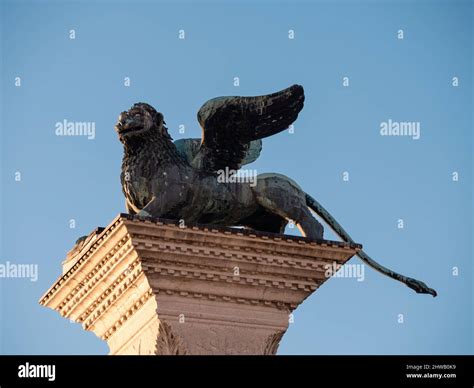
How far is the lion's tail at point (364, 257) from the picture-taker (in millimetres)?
30219

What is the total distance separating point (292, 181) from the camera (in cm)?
3011

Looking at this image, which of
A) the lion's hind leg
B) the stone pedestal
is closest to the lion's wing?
the lion's hind leg

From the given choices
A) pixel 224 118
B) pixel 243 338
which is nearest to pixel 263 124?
pixel 224 118

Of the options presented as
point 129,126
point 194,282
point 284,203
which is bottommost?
point 194,282

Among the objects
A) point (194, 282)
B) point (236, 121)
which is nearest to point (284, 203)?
point (236, 121)

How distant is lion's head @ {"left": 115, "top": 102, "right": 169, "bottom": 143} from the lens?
29453mm

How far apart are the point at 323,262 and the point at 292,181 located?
1.57 metres

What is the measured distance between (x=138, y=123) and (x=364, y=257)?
13.1 ft

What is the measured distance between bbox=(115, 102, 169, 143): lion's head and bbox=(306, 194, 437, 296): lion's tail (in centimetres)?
267

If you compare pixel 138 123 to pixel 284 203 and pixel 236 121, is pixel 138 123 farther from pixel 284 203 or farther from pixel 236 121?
pixel 284 203

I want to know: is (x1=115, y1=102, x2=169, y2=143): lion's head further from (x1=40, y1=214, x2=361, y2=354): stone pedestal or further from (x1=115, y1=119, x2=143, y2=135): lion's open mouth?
(x1=40, y1=214, x2=361, y2=354): stone pedestal

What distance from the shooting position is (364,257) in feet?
99.4

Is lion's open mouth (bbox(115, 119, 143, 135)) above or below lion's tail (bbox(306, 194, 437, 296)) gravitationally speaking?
above
